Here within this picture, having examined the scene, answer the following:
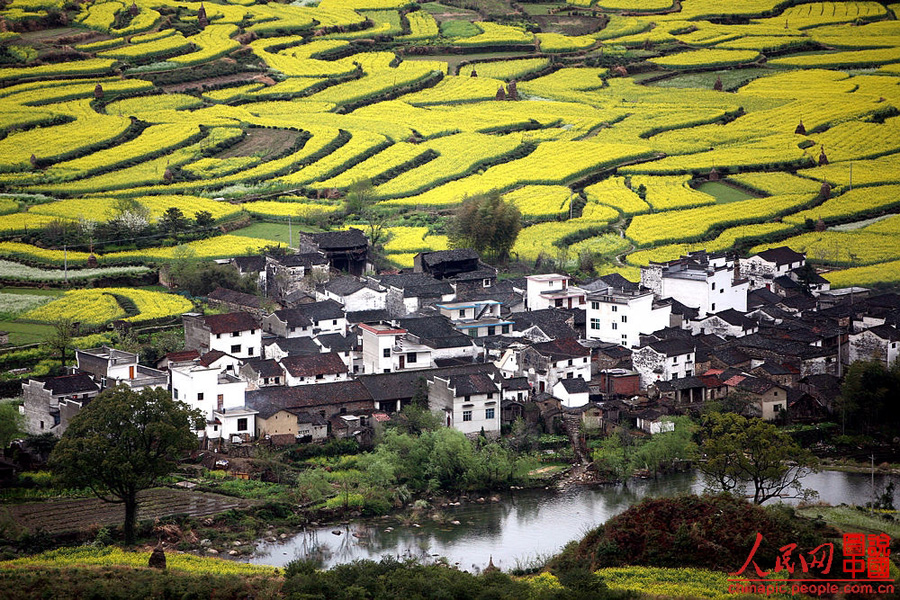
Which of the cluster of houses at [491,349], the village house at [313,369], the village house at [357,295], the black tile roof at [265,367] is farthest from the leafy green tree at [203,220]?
the village house at [313,369]

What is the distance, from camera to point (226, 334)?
42.9 meters

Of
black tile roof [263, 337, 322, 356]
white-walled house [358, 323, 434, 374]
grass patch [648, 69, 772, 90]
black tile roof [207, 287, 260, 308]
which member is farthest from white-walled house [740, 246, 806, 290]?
grass patch [648, 69, 772, 90]

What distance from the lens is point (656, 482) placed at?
3731cm

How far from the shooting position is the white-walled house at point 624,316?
4528 cm

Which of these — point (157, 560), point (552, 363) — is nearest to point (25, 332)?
point (552, 363)

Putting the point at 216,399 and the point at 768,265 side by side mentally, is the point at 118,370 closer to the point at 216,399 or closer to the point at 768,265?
the point at 216,399

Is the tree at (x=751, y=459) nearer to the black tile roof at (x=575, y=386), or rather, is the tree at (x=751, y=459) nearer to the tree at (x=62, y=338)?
the black tile roof at (x=575, y=386)

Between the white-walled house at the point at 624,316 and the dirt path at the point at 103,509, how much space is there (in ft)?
51.4

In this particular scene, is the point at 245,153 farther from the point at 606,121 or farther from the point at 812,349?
the point at 812,349

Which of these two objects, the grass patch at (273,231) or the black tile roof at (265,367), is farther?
the grass patch at (273,231)

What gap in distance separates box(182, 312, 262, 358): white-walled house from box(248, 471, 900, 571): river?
1048cm

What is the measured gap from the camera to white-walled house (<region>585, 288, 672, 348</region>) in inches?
1783

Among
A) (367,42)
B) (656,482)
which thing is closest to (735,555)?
(656,482)

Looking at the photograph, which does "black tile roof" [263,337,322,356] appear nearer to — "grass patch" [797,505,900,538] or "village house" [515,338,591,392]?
"village house" [515,338,591,392]
